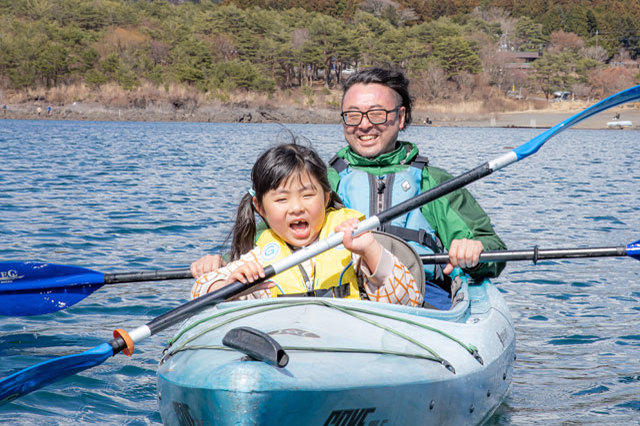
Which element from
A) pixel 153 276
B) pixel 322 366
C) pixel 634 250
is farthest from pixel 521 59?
pixel 322 366

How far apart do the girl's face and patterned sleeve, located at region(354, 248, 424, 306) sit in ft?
0.83

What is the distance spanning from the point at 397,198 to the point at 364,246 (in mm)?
1182

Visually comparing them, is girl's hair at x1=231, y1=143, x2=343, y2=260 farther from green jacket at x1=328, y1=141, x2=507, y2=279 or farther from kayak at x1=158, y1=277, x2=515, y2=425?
green jacket at x1=328, y1=141, x2=507, y2=279

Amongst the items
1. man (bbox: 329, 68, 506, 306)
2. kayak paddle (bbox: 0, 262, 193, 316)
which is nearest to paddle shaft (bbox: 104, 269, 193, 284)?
kayak paddle (bbox: 0, 262, 193, 316)

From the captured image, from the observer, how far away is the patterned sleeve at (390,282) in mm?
2947

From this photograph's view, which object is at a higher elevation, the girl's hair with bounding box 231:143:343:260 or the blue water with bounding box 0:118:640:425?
the girl's hair with bounding box 231:143:343:260

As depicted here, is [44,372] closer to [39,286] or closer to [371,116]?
[39,286]

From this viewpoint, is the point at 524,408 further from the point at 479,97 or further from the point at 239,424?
the point at 479,97

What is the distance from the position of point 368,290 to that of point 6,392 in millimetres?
1398

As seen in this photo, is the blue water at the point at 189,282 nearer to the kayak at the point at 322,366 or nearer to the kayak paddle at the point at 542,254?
the kayak paddle at the point at 542,254

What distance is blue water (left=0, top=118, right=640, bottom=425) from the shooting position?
415 cm

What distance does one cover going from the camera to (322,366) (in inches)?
92.9

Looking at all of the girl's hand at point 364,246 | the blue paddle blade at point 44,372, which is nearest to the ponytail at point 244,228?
the girl's hand at point 364,246

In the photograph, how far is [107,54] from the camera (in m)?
68.7
